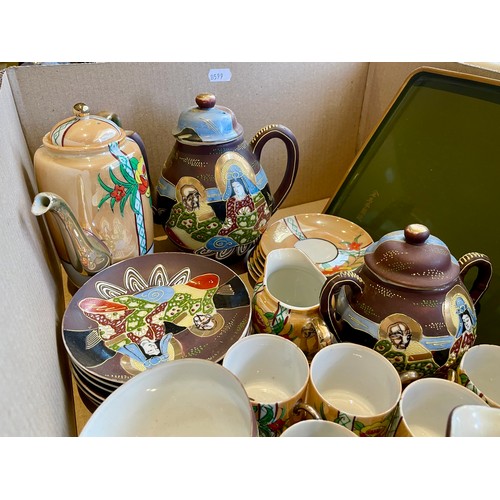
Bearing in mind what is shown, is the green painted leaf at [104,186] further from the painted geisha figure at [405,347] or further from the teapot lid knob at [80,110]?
the painted geisha figure at [405,347]

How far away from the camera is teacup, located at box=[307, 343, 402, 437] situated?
0.48m

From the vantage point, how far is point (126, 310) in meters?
0.64

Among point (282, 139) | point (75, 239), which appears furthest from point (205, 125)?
point (75, 239)

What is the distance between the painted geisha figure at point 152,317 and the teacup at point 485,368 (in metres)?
0.32

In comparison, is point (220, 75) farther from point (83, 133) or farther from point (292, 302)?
point (292, 302)

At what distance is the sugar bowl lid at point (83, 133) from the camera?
60cm

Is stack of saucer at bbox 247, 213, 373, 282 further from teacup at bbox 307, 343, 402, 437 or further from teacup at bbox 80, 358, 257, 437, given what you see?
teacup at bbox 80, 358, 257, 437

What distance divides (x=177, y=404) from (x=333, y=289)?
0.71 ft

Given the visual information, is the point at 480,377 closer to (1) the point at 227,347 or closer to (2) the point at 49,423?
(1) the point at 227,347

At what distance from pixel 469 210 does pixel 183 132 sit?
0.45m

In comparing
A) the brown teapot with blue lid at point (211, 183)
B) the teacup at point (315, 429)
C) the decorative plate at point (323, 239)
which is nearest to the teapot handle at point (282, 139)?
the brown teapot with blue lid at point (211, 183)

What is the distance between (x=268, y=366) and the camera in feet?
1.90

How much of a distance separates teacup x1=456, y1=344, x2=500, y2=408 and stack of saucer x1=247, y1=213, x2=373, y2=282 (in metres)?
0.24

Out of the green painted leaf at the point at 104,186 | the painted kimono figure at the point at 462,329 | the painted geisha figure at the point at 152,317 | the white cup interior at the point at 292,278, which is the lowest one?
the painted geisha figure at the point at 152,317
